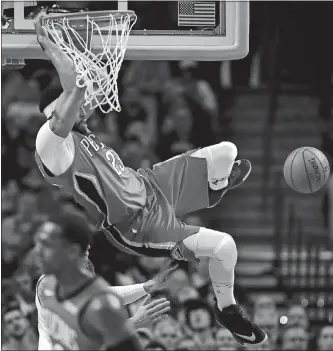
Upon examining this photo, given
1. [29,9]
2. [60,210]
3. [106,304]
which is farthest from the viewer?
[60,210]

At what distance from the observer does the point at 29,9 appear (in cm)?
342

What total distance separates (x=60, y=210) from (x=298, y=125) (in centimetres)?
121

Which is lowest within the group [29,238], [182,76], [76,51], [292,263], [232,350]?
[232,350]

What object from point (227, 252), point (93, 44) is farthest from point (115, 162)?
point (227, 252)

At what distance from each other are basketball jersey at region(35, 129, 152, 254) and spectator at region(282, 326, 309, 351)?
2.89ft

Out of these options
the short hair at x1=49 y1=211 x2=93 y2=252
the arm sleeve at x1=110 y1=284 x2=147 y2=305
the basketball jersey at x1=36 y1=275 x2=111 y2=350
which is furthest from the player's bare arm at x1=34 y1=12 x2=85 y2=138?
the arm sleeve at x1=110 y1=284 x2=147 y2=305

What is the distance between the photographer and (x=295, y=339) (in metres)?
3.92

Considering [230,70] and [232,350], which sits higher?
[230,70]

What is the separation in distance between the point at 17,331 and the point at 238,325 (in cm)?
106

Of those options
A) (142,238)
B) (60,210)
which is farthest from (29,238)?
(142,238)

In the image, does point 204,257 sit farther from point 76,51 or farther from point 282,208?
point 76,51

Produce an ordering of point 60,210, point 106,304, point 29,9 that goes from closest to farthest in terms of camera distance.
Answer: point 106,304
point 29,9
point 60,210

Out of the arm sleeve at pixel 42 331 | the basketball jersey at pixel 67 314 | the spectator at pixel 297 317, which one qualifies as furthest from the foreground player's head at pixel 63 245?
the spectator at pixel 297 317

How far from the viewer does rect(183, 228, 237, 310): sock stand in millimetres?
3705
